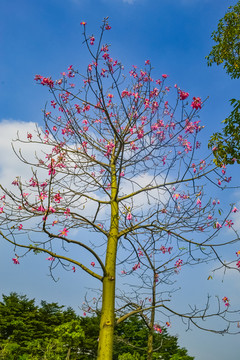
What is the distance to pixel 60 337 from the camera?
1658 centimetres

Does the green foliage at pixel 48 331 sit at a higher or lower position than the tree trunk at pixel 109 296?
higher

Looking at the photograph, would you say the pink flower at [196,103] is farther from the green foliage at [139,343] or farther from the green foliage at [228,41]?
the green foliage at [139,343]

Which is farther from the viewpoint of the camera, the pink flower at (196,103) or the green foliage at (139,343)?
the green foliage at (139,343)

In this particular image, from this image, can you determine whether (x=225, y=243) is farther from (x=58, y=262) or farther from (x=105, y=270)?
(x=58, y=262)

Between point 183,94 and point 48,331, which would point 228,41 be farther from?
point 48,331

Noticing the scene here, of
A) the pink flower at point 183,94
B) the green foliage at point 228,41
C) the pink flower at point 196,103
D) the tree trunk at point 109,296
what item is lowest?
the tree trunk at point 109,296

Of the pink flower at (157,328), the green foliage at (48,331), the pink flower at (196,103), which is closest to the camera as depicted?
the pink flower at (196,103)

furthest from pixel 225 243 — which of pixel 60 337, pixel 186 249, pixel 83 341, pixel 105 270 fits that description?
pixel 83 341

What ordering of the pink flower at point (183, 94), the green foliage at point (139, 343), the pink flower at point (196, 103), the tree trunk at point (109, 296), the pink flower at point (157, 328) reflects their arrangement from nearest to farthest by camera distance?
the tree trunk at point (109, 296), the pink flower at point (196, 103), the pink flower at point (183, 94), the pink flower at point (157, 328), the green foliage at point (139, 343)

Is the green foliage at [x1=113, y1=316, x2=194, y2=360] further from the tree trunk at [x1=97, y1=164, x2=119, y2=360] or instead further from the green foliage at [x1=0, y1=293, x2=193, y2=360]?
the tree trunk at [x1=97, y1=164, x2=119, y2=360]

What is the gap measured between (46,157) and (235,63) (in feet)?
20.3

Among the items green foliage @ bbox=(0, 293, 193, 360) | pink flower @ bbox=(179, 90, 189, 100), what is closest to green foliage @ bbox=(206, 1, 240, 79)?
pink flower @ bbox=(179, 90, 189, 100)

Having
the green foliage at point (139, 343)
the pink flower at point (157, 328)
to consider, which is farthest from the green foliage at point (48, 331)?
the pink flower at point (157, 328)

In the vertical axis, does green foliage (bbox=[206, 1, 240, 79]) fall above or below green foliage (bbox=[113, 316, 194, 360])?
above
